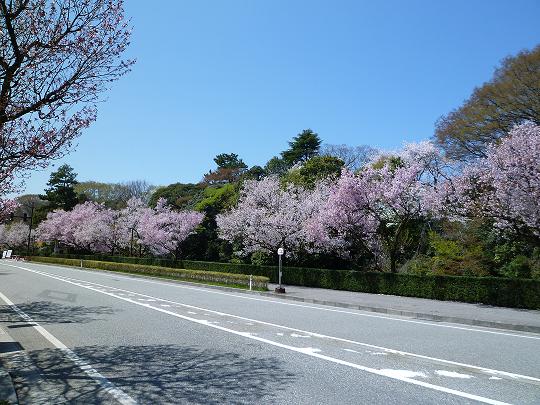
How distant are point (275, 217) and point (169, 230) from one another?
20.4 metres

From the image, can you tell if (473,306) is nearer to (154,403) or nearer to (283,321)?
(283,321)

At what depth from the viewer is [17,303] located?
16750 mm

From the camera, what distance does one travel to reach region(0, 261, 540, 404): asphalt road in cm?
565

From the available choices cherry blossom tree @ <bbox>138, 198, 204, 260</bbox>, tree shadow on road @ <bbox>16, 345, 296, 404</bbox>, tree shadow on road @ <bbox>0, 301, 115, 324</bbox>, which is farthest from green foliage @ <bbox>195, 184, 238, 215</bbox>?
tree shadow on road @ <bbox>16, 345, 296, 404</bbox>

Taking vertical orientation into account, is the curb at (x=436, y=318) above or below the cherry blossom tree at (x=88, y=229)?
below

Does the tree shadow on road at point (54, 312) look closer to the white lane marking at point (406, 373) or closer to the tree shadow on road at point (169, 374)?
the tree shadow on road at point (169, 374)

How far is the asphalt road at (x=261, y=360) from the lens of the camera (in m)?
5.65

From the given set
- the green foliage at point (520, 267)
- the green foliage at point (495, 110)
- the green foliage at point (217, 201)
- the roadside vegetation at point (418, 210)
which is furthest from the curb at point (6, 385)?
the green foliage at point (217, 201)

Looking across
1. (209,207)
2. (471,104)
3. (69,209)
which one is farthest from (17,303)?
(69,209)

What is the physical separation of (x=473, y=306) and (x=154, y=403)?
16550 millimetres

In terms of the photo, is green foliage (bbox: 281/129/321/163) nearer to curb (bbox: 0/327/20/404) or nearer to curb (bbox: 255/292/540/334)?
curb (bbox: 255/292/540/334)

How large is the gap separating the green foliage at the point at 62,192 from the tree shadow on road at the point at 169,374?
78.0m

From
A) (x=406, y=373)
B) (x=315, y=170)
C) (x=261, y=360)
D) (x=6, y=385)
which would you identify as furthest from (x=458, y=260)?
(x=6, y=385)

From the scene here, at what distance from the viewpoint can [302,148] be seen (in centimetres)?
6319
